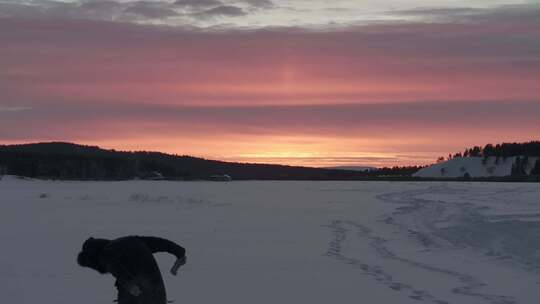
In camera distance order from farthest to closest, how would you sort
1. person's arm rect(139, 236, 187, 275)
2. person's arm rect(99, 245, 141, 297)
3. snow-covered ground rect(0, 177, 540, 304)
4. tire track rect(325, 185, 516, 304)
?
tire track rect(325, 185, 516, 304) → snow-covered ground rect(0, 177, 540, 304) → person's arm rect(139, 236, 187, 275) → person's arm rect(99, 245, 141, 297)

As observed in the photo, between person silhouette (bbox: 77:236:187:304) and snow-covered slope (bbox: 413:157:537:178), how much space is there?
140m

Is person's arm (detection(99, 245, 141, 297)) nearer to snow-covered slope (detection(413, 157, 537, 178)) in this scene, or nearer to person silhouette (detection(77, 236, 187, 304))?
person silhouette (detection(77, 236, 187, 304))

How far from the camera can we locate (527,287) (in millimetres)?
11352

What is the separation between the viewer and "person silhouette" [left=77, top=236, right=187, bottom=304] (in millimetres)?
6121

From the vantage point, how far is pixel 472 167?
6432 inches

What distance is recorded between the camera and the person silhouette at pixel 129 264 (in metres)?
6.12

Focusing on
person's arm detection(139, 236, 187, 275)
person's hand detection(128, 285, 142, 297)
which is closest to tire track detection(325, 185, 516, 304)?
person's arm detection(139, 236, 187, 275)

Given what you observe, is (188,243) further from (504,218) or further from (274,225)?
(504,218)

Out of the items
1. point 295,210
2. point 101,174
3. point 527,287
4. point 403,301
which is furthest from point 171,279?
point 101,174

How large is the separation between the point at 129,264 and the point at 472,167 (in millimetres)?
162518

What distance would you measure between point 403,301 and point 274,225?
483 inches

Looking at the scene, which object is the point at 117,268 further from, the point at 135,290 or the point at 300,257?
the point at 300,257

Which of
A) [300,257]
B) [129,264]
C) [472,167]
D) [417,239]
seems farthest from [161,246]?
[472,167]

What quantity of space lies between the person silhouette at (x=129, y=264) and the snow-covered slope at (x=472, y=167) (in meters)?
140
